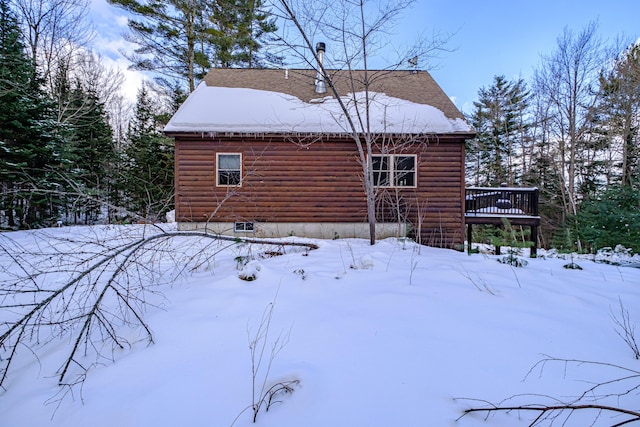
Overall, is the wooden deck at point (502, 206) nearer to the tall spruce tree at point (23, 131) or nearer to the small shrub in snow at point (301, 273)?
the small shrub in snow at point (301, 273)

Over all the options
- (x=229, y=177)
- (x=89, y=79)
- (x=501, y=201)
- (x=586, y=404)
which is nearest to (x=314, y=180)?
(x=229, y=177)

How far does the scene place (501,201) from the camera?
8.12 metres

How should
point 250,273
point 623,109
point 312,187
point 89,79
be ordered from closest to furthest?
point 250,273
point 312,187
point 623,109
point 89,79

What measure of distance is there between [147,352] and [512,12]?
13766mm

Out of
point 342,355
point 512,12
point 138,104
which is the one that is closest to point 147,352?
point 342,355

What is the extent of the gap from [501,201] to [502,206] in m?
0.15

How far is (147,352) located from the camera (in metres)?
1.78

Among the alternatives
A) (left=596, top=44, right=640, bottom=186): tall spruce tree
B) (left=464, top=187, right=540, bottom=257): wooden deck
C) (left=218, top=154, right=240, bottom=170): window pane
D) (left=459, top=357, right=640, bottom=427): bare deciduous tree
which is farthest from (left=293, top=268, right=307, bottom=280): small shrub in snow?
(left=596, top=44, right=640, bottom=186): tall spruce tree

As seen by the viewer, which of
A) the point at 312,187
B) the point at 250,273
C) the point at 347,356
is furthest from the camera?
the point at 312,187

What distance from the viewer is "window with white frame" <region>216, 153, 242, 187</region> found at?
26.0ft

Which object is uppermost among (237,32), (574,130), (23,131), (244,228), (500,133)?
(237,32)

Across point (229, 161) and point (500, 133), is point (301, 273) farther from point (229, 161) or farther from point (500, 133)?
point (500, 133)

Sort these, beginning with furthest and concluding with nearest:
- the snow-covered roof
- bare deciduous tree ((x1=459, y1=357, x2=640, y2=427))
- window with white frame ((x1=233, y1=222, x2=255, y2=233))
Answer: window with white frame ((x1=233, y1=222, x2=255, y2=233)) < the snow-covered roof < bare deciduous tree ((x1=459, y1=357, x2=640, y2=427))

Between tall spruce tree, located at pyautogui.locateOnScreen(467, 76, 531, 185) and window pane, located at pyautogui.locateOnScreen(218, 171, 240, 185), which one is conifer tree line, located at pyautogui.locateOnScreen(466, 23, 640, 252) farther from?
window pane, located at pyautogui.locateOnScreen(218, 171, 240, 185)
